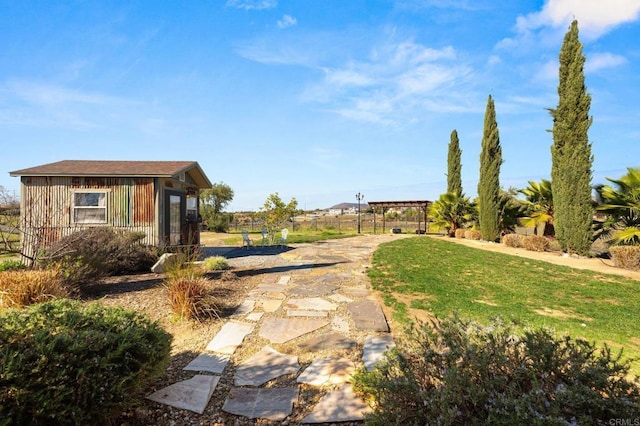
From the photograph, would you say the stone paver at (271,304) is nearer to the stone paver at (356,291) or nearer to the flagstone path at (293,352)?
the flagstone path at (293,352)

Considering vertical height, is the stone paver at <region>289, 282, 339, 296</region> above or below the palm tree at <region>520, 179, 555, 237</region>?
below

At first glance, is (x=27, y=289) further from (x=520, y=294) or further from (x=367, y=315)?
(x=520, y=294)

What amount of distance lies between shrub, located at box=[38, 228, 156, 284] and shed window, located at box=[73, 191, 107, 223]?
236cm

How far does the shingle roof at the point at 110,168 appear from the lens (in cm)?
883

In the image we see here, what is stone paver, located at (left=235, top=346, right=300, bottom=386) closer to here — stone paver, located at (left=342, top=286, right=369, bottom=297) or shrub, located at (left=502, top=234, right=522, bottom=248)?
stone paver, located at (left=342, top=286, right=369, bottom=297)

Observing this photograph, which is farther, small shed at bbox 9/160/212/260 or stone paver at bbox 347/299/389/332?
small shed at bbox 9/160/212/260

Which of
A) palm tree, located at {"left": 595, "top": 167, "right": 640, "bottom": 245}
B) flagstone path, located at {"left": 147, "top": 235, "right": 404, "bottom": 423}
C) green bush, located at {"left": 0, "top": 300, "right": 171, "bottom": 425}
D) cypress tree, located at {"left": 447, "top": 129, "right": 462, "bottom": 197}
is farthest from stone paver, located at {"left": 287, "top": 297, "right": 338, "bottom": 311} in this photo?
cypress tree, located at {"left": 447, "top": 129, "right": 462, "bottom": 197}

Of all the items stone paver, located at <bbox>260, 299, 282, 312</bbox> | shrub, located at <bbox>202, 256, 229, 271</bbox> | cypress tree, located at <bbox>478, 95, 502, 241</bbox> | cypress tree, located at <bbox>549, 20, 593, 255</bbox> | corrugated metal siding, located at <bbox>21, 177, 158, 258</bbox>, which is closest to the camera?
stone paver, located at <bbox>260, 299, 282, 312</bbox>

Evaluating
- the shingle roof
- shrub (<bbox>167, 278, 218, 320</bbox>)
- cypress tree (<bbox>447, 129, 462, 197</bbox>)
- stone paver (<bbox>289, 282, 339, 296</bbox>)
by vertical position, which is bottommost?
stone paver (<bbox>289, 282, 339, 296</bbox>)

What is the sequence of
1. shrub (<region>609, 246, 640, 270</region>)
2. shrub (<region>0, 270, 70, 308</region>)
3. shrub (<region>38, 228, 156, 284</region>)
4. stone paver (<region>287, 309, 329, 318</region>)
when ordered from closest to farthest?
shrub (<region>0, 270, 70, 308</region>), stone paver (<region>287, 309, 329, 318</region>), shrub (<region>38, 228, 156, 284</region>), shrub (<region>609, 246, 640, 270</region>)

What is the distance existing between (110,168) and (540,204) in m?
16.8

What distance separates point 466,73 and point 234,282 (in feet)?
28.0

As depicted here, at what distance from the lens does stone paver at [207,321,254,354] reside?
125 inches

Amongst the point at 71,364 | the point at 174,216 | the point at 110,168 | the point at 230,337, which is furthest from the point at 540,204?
the point at 110,168
